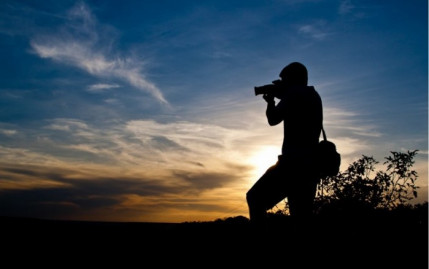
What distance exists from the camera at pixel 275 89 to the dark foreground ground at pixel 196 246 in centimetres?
175

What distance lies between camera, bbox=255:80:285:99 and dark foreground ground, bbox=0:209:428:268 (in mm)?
1749

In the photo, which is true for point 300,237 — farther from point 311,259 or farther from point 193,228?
point 193,228

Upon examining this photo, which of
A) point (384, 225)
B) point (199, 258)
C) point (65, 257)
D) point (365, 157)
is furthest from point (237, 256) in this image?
point (365, 157)

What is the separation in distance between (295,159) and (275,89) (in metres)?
1.16

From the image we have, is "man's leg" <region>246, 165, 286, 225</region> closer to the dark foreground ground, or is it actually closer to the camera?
the dark foreground ground

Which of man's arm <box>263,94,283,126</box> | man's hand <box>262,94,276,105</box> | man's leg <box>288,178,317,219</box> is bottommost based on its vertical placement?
man's leg <box>288,178,317,219</box>

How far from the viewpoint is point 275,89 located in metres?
4.66

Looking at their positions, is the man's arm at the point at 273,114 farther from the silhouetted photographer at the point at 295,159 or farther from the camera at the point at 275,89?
the camera at the point at 275,89

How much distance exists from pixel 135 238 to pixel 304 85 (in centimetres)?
352

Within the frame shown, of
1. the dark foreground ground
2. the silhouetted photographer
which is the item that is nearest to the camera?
the silhouetted photographer

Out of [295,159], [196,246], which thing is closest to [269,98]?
[295,159]

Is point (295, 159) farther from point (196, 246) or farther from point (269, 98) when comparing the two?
point (196, 246)

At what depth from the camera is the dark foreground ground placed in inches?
157

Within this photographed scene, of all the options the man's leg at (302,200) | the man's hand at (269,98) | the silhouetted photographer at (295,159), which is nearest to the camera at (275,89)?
the man's hand at (269,98)
